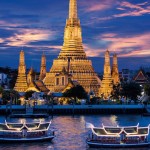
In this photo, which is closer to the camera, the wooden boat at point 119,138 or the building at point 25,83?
the wooden boat at point 119,138

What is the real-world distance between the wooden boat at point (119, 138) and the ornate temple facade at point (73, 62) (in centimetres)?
5190

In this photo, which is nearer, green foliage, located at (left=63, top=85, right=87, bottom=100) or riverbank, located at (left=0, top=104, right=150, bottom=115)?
riverbank, located at (left=0, top=104, right=150, bottom=115)

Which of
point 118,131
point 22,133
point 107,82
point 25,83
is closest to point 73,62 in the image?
point 107,82

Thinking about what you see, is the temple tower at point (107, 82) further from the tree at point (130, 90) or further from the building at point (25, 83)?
the tree at point (130, 90)

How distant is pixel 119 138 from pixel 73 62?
55.9 meters

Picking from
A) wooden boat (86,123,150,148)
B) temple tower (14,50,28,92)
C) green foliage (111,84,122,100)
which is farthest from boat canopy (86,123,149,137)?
temple tower (14,50,28,92)

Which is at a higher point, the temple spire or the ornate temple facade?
the temple spire

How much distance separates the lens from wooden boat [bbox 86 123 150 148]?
3462 centimetres

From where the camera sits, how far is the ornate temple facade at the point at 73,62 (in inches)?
3533

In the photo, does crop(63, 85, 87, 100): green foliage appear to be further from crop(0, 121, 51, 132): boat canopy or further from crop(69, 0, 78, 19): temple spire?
crop(0, 121, 51, 132): boat canopy

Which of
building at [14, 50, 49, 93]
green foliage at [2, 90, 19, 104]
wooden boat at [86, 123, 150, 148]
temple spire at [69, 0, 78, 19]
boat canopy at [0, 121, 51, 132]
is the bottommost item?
wooden boat at [86, 123, 150, 148]

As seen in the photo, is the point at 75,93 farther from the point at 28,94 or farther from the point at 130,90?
the point at 130,90

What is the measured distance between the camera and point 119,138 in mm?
35125

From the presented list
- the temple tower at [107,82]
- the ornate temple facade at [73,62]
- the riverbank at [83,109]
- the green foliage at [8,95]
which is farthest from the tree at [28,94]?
the temple tower at [107,82]
